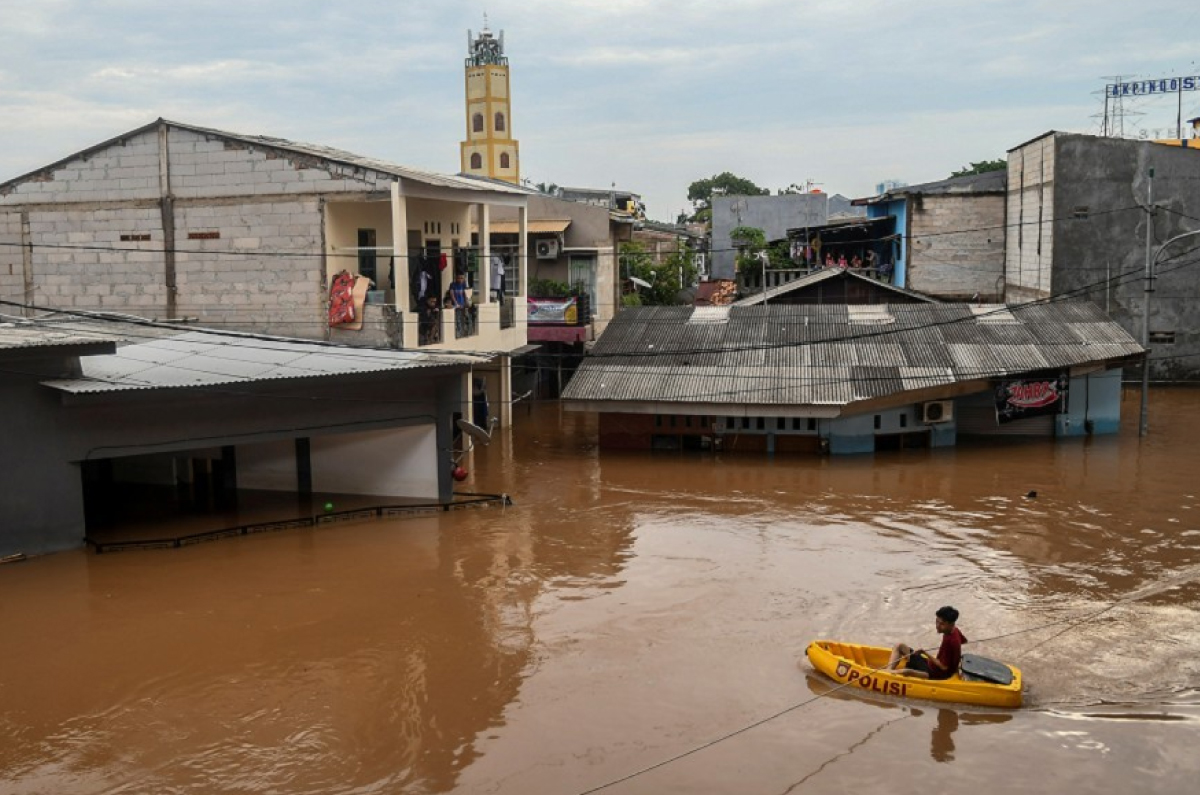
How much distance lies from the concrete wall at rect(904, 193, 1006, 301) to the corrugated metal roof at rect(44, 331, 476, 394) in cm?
2389

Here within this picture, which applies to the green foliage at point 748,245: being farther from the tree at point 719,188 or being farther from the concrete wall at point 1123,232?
the tree at point 719,188

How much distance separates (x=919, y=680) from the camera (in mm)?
11617

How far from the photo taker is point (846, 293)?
32.3 metres

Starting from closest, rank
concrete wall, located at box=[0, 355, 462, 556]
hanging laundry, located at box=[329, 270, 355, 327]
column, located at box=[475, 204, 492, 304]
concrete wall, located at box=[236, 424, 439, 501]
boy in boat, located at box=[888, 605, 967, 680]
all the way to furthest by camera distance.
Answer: boy in boat, located at box=[888, 605, 967, 680] → concrete wall, located at box=[0, 355, 462, 556] → concrete wall, located at box=[236, 424, 439, 501] → hanging laundry, located at box=[329, 270, 355, 327] → column, located at box=[475, 204, 492, 304]

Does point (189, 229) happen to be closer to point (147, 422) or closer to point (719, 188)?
point (147, 422)

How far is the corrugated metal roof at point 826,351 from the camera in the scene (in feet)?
79.8

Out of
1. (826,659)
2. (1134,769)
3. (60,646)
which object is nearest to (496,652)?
(826,659)

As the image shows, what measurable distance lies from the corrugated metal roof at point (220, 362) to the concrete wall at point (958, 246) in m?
23.9

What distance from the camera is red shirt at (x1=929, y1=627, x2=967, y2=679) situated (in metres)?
11.5

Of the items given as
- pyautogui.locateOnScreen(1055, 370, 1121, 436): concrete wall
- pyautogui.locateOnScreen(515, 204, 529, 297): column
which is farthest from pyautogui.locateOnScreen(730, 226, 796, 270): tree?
pyautogui.locateOnScreen(1055, 370, 1121, 436): concrete wall

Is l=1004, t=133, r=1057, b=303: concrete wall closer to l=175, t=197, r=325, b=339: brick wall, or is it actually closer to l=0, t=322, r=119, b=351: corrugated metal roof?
l=175, t=197, r=325, b=339: brick wall

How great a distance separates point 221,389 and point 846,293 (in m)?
20.3

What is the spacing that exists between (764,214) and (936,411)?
29834mm

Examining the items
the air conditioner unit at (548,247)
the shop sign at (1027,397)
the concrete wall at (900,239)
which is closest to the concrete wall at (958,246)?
the concrete wall at (900,239)
